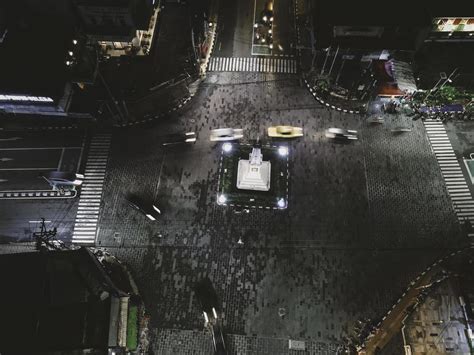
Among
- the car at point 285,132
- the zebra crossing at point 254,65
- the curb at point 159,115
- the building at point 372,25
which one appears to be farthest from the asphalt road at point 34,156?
the building at point 372,25

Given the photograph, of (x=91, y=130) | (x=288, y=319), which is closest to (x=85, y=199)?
(x=91, y=130)

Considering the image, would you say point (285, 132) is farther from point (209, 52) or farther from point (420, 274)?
point (420, 274)

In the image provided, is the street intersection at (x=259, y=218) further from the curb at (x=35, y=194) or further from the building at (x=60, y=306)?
the building at (x=60, y=306)

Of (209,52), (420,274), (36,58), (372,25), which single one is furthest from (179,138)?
(420,274)

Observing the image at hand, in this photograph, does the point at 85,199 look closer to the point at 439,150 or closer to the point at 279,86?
the point at 279,86

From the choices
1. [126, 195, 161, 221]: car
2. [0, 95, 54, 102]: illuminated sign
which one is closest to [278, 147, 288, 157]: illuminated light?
[126, 195, 161, 221]: car

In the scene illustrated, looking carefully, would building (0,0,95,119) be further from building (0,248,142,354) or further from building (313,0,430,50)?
building (313,0,430,50)
